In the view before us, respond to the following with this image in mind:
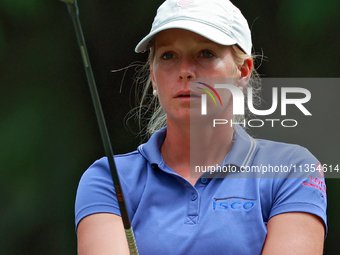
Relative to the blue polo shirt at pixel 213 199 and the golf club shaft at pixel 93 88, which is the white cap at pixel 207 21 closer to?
the blue polo shirt at pixel 213 199

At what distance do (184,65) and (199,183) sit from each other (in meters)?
0.29

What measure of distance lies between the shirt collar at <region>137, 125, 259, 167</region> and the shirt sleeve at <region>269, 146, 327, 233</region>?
11cm

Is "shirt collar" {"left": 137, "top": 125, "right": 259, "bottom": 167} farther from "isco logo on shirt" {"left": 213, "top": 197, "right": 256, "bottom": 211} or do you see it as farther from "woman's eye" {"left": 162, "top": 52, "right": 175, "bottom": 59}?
"woman's eye" {"left": 162, "top": 52, "right": 175, "bottom": 59}

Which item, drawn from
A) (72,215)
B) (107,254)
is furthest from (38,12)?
(107,254)

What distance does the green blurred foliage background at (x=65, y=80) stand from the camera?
2006mm

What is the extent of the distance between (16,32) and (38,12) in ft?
0.47

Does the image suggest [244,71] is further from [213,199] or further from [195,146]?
[213,199]

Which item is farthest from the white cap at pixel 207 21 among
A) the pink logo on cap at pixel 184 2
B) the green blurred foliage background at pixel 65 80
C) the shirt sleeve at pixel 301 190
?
the green blurred foliage background at pixel 65 80

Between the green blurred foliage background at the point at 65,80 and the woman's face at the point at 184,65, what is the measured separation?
88 centimetres

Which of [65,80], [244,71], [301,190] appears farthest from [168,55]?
Result: [65,80]

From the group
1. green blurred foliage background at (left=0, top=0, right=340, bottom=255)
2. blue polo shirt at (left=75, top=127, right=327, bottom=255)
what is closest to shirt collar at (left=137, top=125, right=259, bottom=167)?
blue polo shirt at (left=75, top=127, right=327, bottom=255)

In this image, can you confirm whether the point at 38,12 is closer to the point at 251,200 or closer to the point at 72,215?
the point at 72,215

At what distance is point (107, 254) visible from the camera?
3.51 feet

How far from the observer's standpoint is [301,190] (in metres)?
1.08
